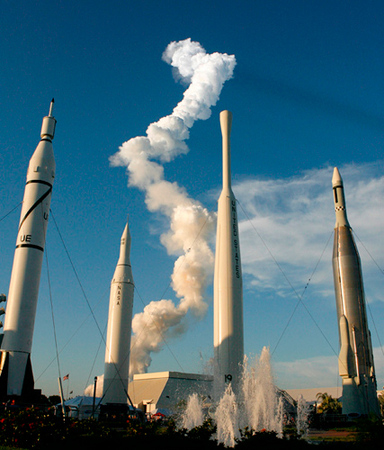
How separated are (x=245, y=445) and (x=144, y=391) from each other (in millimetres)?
46169

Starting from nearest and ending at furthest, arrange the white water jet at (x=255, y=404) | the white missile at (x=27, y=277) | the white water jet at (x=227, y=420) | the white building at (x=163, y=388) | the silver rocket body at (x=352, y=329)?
the white water jet at (x=227, y=420) < the white water jet at (x=255, y=404) < the white missile at (x=27, y=277) < the silver rocket body at (x=352, y=329) < the white building at (x=163, y=388)

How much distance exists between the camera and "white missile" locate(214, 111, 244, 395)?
20.9 metres

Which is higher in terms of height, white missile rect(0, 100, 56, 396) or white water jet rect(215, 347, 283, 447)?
white missile rect(0, 100, 56, 396)

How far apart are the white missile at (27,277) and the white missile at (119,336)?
1081 centimetres

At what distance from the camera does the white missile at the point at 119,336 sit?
34.6 m

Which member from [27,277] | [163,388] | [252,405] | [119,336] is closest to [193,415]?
[252,405]

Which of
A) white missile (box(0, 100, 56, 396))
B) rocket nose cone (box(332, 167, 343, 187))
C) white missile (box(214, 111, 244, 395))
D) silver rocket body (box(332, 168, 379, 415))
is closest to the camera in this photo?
white missile (box(214, 111, 244, 395))

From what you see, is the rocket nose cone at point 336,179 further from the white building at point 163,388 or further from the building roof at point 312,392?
the building roof at point 312,392

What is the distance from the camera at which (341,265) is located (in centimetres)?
3600

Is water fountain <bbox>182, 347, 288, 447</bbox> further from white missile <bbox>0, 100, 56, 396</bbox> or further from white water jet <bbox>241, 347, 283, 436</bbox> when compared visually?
white missile <bbox>0, 100, 56, 396</bbox>

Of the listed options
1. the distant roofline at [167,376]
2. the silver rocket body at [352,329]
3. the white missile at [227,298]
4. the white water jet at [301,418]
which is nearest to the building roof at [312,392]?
the distant roofline at [167,376]

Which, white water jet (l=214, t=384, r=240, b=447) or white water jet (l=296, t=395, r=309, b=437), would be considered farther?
white water jet (l=296, t=395, r=309, b=437)

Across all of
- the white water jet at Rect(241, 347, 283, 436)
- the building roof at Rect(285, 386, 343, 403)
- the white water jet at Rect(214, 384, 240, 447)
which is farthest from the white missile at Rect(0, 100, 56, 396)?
the building roof at Rect(285, 386, 343, 403)

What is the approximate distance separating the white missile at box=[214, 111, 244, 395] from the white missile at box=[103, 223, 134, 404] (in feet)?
50.6
